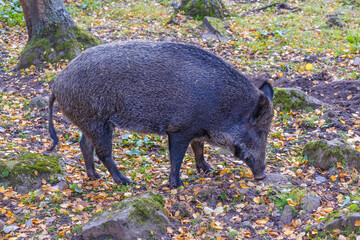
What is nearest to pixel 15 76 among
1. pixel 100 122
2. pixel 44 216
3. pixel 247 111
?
pixel 100 122

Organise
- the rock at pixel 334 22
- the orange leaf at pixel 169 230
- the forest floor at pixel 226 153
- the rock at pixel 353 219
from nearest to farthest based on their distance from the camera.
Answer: the rock at pixel 353 219, the orange leaf at pixel 169 230, the forest floor at pixel 226 153, the rock at pixel 334 22

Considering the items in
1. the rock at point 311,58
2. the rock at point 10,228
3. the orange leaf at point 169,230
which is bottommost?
the rock at point 10,228

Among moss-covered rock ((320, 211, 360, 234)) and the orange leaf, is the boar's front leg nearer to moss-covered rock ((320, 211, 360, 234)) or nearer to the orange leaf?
the orange leaf

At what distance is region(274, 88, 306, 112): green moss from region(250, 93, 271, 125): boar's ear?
2108 mm

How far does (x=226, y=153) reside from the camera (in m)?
6.25

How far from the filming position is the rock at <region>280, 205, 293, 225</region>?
13.6 feet

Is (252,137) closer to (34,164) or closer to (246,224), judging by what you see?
(246,224)

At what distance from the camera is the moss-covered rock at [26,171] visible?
486 centimetres

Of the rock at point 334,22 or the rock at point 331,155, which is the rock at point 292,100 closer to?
the rock at point 331,155

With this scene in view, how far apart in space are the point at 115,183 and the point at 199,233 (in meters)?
1.78

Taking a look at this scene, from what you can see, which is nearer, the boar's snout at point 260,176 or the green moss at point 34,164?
the green moss at point 34,164

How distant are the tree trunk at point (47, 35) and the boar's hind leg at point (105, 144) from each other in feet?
13.0

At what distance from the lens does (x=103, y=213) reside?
4.01 meters

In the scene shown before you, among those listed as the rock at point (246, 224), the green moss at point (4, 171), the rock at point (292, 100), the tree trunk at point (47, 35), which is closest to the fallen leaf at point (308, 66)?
the rock at point (292, 100)
